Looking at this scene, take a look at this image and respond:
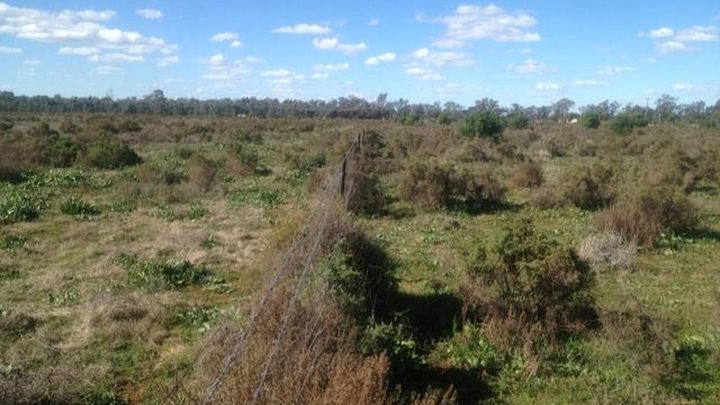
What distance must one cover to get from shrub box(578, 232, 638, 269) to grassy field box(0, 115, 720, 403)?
0.13 m

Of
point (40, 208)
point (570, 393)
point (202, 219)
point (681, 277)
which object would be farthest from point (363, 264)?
point (40, 208)

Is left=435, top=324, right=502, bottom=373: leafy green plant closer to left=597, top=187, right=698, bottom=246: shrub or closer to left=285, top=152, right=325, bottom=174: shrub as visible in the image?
left=597, top=187, right=698, bottom=246: shrub

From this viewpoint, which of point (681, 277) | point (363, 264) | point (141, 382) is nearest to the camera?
point (141, 382)

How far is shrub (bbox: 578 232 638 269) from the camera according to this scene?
12.9 meters

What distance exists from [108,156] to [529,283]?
912 inches

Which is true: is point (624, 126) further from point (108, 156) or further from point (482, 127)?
point (108, 156)

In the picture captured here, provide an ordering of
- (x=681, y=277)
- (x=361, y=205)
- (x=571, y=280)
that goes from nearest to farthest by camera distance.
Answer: (x=571, y=280), (x=681, y=277), (x=361, y=205)

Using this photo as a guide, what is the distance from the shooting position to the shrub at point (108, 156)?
89.9ft

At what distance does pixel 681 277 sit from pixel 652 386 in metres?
5.82

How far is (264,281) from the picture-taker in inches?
360

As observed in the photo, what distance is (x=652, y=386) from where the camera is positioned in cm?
751

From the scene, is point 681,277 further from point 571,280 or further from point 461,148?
point 461,148

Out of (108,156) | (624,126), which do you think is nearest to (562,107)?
(624,126)

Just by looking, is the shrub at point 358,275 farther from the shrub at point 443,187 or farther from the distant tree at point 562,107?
the distant tree at point 562,107
